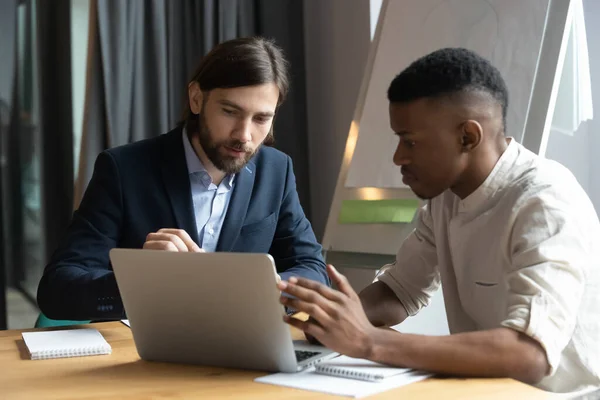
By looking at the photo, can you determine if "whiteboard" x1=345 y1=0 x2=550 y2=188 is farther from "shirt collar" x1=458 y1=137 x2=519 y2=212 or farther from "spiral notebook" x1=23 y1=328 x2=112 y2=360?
"spiral notebook" x1=23 y1=328 x2=112 y2=360

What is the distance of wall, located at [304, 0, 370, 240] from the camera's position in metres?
3.23

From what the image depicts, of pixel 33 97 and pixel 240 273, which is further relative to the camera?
pixel 33 97

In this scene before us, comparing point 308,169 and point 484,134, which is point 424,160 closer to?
point 484,134

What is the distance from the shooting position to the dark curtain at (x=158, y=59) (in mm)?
2998

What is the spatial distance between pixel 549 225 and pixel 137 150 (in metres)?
1.13

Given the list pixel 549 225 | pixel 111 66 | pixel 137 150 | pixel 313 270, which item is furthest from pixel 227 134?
pixel 111 66

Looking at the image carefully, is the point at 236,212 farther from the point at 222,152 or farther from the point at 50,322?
the point at 50,322

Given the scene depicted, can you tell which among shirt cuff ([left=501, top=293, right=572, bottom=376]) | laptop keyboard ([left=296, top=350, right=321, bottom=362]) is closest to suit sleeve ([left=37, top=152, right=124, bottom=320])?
laptop keyboard ([left=296, top=350, right=321, bottom=362])

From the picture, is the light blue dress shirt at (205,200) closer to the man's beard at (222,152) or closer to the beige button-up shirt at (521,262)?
the man's beard at (222,152)

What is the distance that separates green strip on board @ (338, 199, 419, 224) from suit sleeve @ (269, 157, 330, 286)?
60 cm

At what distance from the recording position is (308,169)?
11.3ft

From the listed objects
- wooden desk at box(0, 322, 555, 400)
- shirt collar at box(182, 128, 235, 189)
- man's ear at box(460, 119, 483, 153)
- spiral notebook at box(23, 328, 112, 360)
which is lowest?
spiral notebook at box(23, 328, 112, 360)

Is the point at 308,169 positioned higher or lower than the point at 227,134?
lower

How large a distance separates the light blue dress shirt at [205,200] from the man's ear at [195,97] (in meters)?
0.08
